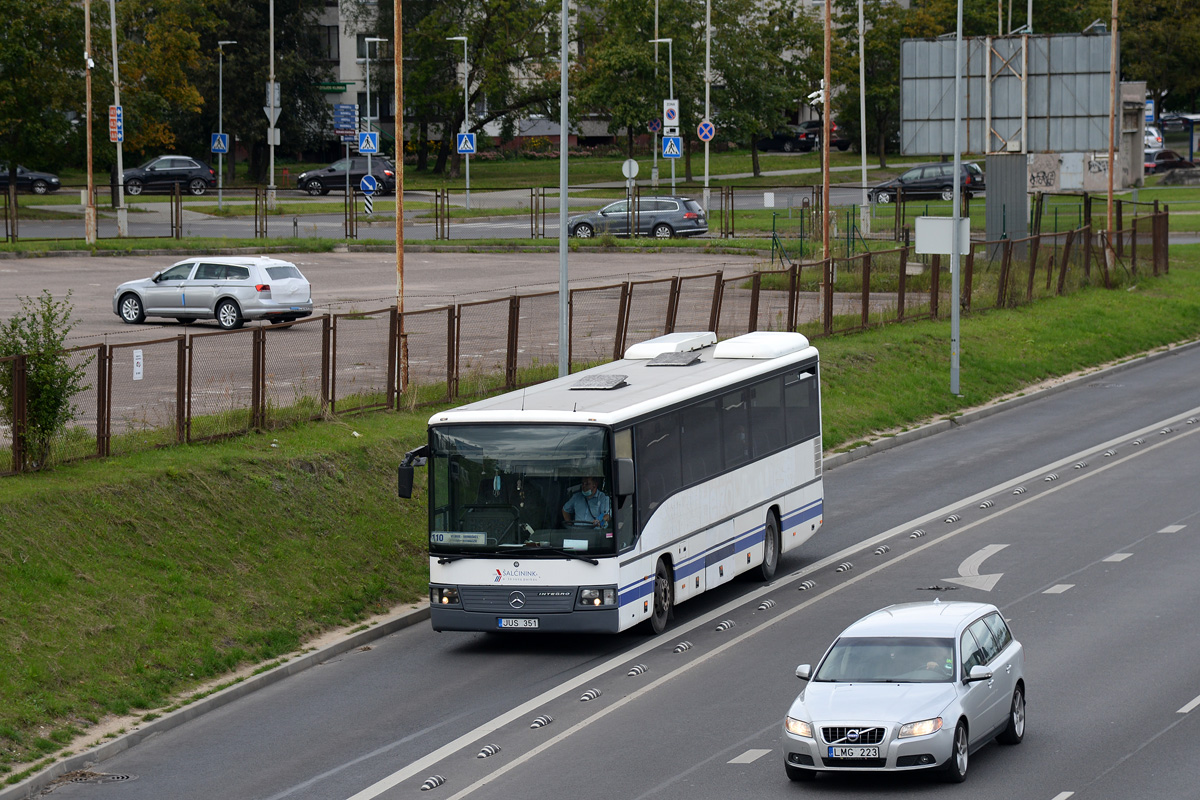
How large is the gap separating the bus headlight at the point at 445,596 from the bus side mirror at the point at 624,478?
2090 mm

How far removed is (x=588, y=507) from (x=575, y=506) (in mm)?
139

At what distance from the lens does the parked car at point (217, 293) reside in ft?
116

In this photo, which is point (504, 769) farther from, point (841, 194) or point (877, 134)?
point (877, 134)

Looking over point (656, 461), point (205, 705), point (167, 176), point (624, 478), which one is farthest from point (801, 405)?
point (167, 176)

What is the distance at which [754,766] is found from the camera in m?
12.7

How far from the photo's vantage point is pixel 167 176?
7856cm

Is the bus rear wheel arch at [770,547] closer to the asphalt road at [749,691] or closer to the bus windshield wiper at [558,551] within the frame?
the asphalt road at [749,691]

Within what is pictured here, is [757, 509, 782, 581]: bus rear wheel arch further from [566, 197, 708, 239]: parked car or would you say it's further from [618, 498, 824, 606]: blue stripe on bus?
[566, 197, 708, 239]: parked car

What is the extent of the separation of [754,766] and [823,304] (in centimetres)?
2506

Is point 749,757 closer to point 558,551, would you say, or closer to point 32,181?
point 558,551

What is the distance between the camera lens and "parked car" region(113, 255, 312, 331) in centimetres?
3528

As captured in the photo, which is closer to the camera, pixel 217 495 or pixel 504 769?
pixel 504 769

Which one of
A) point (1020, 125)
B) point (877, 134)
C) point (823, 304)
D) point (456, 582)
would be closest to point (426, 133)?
point (877, 134)

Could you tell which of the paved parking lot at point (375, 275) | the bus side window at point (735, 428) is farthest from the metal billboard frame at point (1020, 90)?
the bus side window at point (735, 428)
